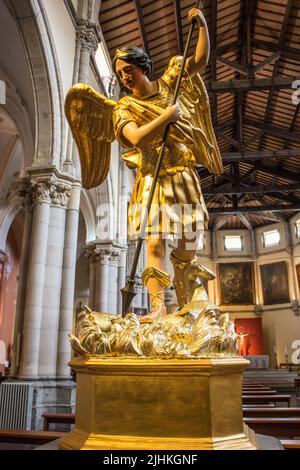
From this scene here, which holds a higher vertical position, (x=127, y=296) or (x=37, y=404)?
(x=127, y=296)

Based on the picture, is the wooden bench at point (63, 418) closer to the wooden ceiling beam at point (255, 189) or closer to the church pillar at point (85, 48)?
the church pillar at point (85, 48)

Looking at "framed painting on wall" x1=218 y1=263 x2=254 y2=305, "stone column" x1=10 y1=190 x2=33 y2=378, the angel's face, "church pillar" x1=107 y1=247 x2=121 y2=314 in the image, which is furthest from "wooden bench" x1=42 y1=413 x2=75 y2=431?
"framed painting on wall" x1=218 y1=263 x2=254 y2=305

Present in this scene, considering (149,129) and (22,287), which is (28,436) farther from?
(22,287)

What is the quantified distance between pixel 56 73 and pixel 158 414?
6.26 m

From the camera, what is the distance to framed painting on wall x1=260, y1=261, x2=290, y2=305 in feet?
71.5

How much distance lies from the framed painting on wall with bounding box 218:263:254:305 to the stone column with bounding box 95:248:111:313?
13.9 m

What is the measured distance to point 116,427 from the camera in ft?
4.97

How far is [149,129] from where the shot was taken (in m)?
1.87

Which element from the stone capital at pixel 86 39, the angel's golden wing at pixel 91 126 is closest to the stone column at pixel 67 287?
the stone capital at pixel 86 39

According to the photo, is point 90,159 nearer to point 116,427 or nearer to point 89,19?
point 116,427

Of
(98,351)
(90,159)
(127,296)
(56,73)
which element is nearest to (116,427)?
(98,351)

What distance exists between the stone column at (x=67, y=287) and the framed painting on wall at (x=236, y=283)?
17.6m

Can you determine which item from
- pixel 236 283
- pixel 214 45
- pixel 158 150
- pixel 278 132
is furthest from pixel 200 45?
pixel 236 283

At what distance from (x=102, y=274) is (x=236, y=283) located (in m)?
14.5
